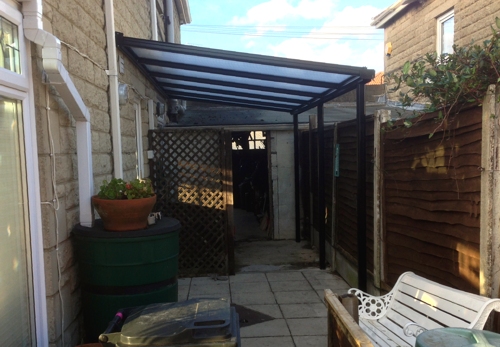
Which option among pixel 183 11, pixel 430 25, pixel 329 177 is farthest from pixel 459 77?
pixel 183 11

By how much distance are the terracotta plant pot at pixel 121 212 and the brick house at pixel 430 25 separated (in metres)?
5.22

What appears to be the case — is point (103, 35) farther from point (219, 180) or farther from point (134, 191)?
point (219, 180)

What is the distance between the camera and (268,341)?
12.7 ft

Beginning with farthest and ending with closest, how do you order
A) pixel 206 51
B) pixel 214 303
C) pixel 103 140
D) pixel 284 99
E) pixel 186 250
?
pixel 284 99
pixel 186 250
pixel 206 51
pixel 103 140
pixel 214 303

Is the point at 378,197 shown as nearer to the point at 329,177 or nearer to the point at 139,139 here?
the point at 329,177

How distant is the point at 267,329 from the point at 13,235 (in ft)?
8.25

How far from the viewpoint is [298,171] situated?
8.30 metres

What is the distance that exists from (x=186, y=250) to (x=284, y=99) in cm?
268

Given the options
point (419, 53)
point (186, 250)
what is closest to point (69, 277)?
point (186, 250)

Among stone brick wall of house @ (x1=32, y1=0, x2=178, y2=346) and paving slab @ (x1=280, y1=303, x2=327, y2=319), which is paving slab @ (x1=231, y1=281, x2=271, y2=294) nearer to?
paving slab @ (x1=280, y1=303, x2=327, y2=319)

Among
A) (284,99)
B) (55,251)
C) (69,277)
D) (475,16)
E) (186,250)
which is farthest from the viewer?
(475,16)

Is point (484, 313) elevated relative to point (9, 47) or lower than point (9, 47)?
lower

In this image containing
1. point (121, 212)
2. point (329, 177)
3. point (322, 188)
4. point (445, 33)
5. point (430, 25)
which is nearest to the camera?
point (121, 212)

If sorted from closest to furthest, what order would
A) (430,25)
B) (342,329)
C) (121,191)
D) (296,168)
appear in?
(342,329)
(121,191)
(296,168)
(430,25)
